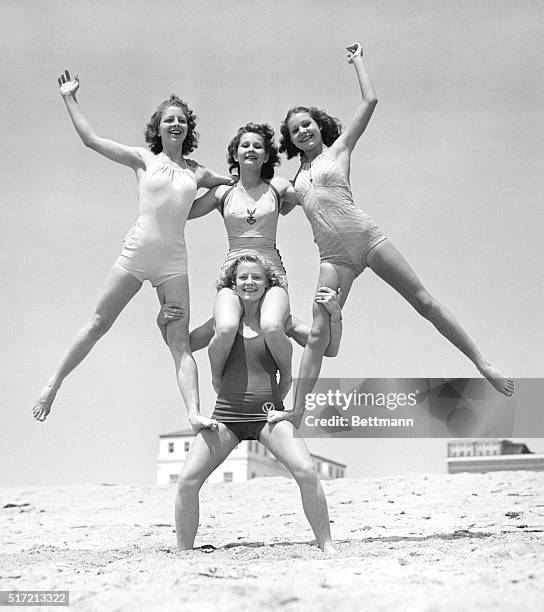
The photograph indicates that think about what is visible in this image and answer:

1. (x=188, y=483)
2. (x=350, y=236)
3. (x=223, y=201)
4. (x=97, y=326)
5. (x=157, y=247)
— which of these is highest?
(x=223, y=201)

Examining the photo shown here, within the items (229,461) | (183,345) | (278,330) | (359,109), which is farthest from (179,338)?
(229,461)

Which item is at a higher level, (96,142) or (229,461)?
(229,461)

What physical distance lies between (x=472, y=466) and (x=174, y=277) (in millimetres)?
39171

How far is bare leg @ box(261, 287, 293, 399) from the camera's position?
18.3ft

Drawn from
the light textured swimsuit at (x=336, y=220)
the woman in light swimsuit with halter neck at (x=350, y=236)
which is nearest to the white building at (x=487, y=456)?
the woman in light swimsuit with halter neck at (x=350, y=236)

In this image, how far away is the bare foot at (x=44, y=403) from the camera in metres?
6.29

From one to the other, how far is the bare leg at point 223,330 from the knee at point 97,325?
959mm

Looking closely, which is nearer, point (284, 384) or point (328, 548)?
point (328, 548)

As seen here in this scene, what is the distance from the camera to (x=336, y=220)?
6066 mm

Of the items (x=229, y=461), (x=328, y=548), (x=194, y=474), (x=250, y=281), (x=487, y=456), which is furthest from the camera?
(x=229, y=461)

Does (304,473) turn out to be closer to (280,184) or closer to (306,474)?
(306,474)

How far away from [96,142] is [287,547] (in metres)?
3.39

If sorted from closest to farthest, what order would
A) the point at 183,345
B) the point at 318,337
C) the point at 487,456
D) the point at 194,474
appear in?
1. the point at 194,474
2. the point at 318,337
3. the point at 183,345
4. the point at 487,456

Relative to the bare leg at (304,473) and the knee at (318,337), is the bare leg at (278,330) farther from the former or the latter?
the bare leg at (304,473)
